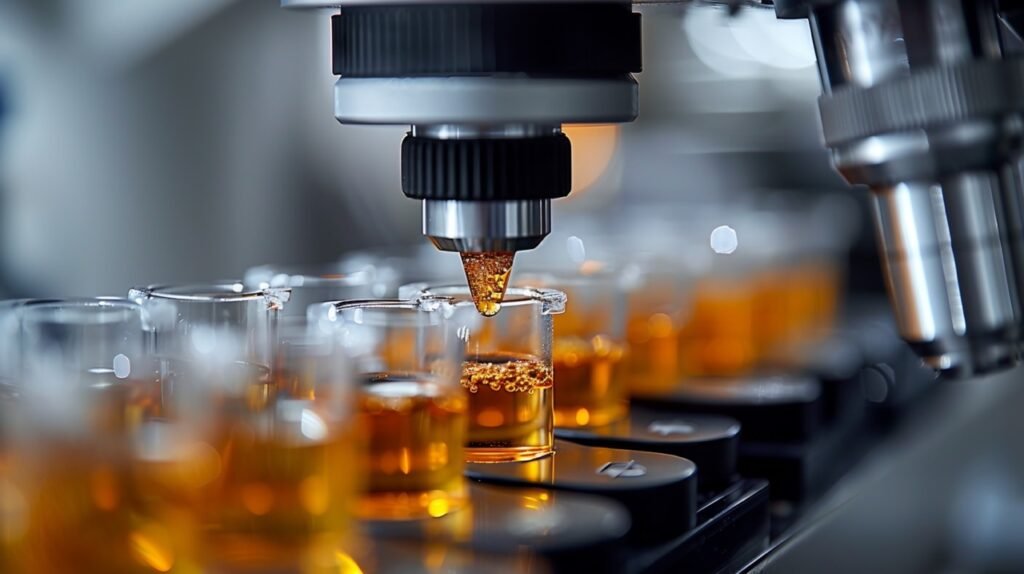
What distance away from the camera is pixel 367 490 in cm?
74

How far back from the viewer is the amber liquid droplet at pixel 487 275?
754 mm

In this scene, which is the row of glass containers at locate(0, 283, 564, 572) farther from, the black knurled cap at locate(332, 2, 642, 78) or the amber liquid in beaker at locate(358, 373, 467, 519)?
the black knurled cap at locate(332, 2, 642, 78)

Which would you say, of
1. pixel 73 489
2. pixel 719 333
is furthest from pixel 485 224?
pixel 719 333

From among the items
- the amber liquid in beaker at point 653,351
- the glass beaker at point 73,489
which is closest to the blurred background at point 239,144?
the amber liquid in beaker at point 653,351

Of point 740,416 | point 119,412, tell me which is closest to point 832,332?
point 740,416

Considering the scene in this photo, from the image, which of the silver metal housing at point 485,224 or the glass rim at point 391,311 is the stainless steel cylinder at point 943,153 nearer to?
the silver metal housing at point 485,224

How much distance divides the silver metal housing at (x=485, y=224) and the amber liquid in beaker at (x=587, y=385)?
0.26 m

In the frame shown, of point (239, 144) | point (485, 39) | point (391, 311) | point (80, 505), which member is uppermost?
point (239, 144)

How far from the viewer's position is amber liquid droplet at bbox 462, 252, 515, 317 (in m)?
0.75

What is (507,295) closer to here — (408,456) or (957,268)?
(408,456)

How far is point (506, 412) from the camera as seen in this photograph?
2.77ft

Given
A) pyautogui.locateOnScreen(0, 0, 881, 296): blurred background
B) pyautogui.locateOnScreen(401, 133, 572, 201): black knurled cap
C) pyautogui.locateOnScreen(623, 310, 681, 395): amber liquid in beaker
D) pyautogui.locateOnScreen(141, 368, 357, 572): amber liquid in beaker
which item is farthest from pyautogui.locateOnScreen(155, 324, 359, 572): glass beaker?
pyautogui.locateOnScreen(0, 0, 881, 296): blurred background

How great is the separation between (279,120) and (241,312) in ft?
5.29

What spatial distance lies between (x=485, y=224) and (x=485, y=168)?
31 millimetres
